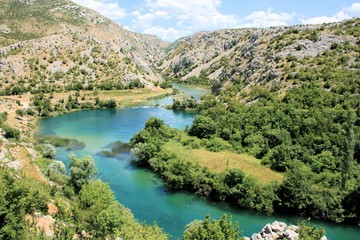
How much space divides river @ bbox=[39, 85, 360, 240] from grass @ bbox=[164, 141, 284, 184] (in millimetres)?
7564

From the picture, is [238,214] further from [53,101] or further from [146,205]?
[53,101]

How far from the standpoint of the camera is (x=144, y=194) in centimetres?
5488

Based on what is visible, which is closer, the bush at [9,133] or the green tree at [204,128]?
the bush at [9,133]

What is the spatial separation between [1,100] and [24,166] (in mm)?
70566

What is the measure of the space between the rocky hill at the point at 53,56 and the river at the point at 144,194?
4825cm

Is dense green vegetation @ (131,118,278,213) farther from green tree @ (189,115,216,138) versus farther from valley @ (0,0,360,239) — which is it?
green tree @ (189,115,216,138)

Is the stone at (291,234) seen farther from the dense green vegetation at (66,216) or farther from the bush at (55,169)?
the bush at (55,169)

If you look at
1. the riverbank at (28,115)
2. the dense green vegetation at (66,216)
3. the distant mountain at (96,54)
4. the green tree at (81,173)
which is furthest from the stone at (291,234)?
the distant mountain at (96,54)

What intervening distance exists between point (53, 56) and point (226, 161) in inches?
4575

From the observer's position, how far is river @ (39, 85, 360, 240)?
4600cm

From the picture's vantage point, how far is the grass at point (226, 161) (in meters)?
56.9

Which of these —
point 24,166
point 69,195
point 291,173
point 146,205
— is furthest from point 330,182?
point 24,166

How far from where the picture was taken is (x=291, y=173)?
49.6m

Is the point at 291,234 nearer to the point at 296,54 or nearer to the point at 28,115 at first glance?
the point at 296,54
